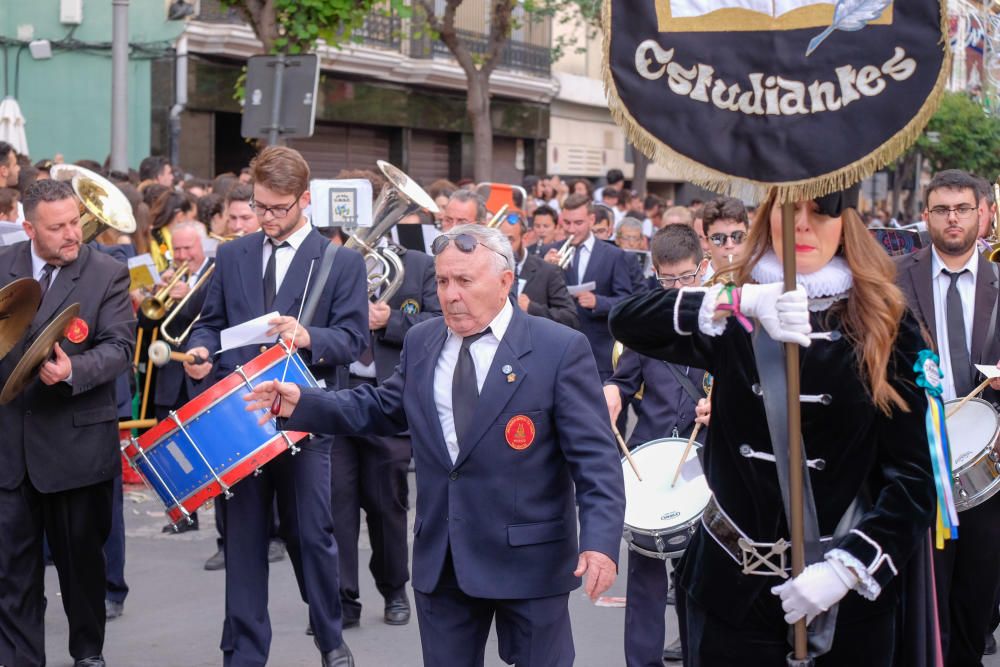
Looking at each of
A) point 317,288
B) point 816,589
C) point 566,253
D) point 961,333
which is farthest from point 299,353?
point 566,253

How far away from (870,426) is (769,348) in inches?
13.2

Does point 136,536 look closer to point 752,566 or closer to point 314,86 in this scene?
point 314,86

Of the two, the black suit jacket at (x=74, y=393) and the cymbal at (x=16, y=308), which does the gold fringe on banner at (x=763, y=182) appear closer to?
the cymbal at (x=16, y=308)

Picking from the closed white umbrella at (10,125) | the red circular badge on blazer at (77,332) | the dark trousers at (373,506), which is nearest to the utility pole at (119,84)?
the closed white umbrella at (10,125)

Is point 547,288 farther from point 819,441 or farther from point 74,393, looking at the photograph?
point 819,441

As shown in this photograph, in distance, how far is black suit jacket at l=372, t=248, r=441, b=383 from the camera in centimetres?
759

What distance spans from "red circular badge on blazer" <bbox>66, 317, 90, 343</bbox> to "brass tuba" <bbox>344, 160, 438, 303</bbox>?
5.69ft

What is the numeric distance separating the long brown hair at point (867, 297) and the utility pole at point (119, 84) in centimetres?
1147

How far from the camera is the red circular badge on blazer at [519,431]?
4430 mm

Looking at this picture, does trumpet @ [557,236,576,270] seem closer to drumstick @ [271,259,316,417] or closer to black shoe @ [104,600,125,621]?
black shoe @ [104,600,125,621]

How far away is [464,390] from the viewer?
4.50 m

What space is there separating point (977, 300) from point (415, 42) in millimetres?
23050

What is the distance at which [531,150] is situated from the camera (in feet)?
112

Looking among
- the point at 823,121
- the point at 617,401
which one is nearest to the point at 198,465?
the point at 617,401
